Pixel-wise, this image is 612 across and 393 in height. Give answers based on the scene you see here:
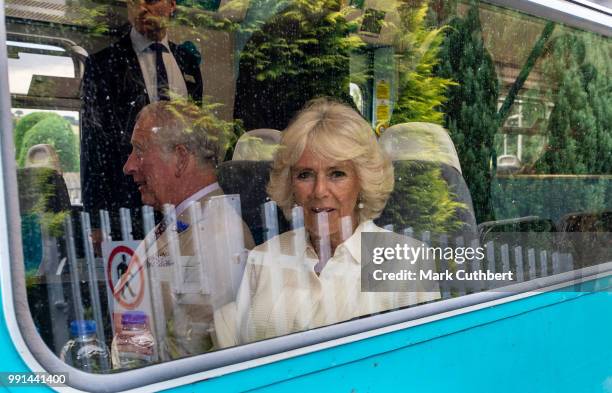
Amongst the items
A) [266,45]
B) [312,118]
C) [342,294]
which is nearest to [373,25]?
[266,45]

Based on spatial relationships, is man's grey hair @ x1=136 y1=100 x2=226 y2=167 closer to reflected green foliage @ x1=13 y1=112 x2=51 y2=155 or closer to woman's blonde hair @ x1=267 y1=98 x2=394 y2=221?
woman's blonde hair @ x1=267 y1=98 x2=394 y2=221

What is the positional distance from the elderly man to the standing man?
2.6 inches

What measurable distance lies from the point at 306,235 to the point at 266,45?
1129mm

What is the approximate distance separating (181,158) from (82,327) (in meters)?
0.94

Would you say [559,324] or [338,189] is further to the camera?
[559,324]

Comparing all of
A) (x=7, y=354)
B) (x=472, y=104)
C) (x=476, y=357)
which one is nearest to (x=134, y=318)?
(x=7, y=354)

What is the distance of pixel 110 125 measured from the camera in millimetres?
2088

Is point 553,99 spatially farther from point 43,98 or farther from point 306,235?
point 43,98

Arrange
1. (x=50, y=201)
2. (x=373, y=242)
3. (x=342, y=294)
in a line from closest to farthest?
(x=50, y=201), (x=342, y=294), (x=373, y=242)

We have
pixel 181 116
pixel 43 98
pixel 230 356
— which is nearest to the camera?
pixel 230 356

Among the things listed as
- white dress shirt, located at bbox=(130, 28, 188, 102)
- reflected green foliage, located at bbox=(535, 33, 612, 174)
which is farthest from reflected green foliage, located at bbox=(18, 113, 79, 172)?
reflected green foliage, located at bbox=(535, 33, 612, 174)

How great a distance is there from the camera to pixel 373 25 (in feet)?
9.72

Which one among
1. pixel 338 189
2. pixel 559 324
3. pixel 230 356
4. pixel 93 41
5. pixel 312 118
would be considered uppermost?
pixel 93 41
